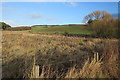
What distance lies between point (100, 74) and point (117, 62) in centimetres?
149

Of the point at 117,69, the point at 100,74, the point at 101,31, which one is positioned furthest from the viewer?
the point at 101,31

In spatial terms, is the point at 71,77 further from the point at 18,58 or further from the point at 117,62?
the point at 18,58

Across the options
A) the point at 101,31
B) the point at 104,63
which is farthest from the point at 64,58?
the point at 101,31

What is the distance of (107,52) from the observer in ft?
16.4

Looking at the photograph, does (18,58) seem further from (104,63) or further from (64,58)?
(104,63)

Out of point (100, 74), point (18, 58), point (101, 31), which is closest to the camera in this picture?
point (100, 74)

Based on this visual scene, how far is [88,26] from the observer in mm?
17078

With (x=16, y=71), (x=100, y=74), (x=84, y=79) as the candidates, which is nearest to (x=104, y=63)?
(x=100, y=74)

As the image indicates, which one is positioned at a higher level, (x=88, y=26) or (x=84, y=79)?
(x=88, y=26)

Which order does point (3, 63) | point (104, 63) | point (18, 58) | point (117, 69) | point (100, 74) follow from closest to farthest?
1. point (100, 74)
2. point (117, 69)
3. point (104, 63)
4. point (3, 63)
5. point (18, 58)

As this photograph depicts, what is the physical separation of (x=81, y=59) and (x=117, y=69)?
5.21 feet

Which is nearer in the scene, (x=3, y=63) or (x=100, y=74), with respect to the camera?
(x=100, y=74)

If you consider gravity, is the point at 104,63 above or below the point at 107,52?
below

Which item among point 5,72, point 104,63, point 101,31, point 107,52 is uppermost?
point 101,31
